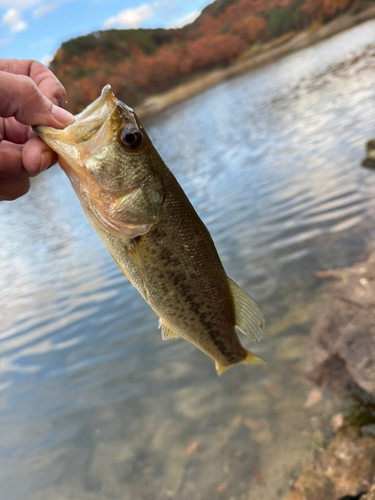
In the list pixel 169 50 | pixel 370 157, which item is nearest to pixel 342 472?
pixel 370 157

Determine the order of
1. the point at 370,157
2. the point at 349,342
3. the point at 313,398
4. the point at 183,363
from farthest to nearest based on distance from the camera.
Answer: the point at 370,157, the point at 183,363, the point at 313,398, the point at 349,342

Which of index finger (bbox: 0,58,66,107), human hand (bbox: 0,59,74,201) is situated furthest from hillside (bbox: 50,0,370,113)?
human hand (bbox: 0,59,74,201)

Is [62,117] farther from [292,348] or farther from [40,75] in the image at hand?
[292,348]

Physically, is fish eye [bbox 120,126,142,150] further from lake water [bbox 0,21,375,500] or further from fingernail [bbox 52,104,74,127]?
lake water [bbox 0,21,375,500]

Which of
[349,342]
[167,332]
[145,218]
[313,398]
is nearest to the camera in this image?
[145,218]

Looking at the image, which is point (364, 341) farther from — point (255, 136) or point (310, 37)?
point (310, 37)

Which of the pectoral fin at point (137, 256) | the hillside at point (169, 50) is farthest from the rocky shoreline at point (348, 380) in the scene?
the hillside at point (169, 50)
